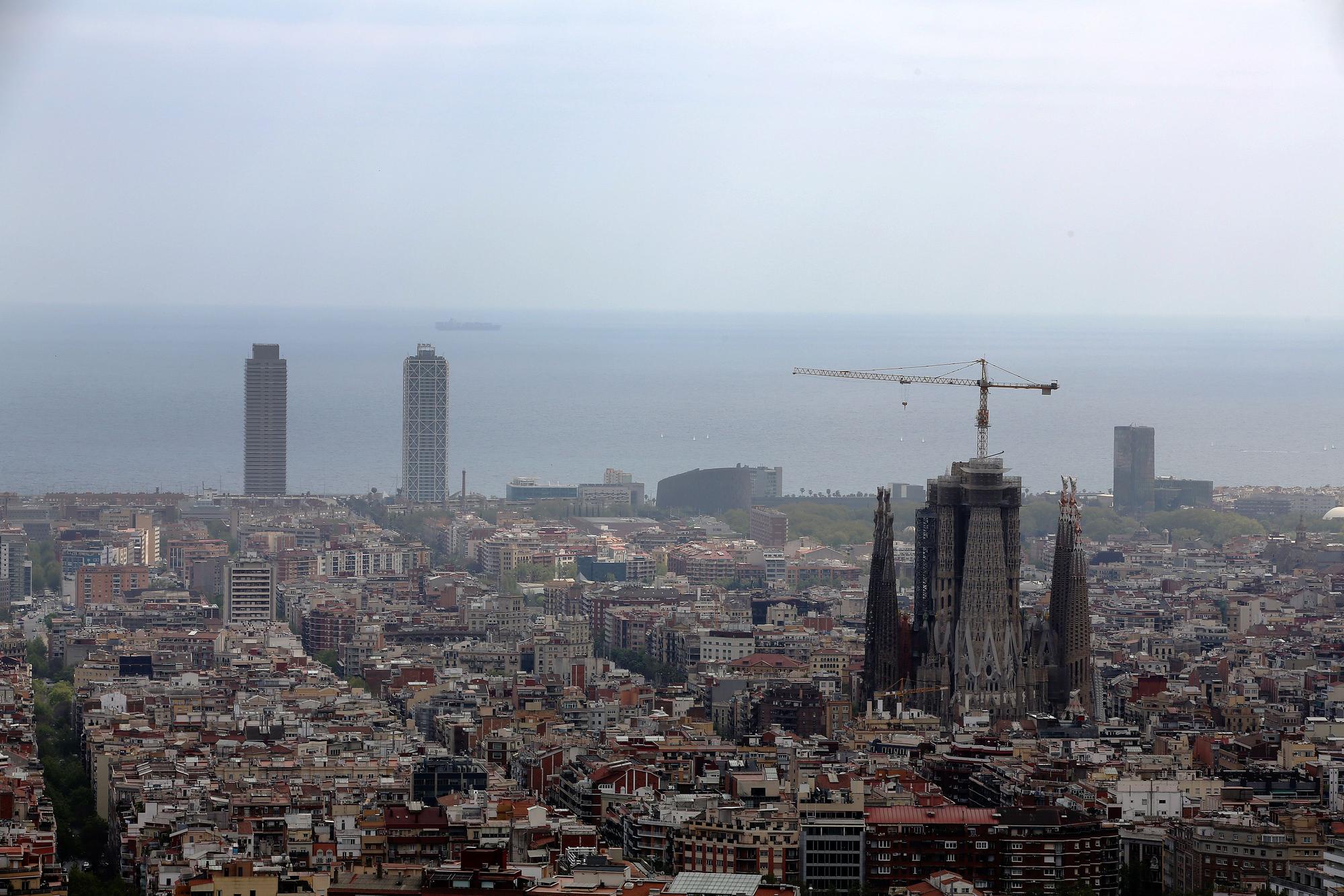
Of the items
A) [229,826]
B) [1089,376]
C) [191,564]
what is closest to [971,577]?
[229,826]

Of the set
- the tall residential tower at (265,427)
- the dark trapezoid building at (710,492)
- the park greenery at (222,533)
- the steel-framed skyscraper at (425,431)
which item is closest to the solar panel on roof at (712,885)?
the park greenery at (222,533)

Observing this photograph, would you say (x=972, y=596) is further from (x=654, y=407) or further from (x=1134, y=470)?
(x=654, y=407)

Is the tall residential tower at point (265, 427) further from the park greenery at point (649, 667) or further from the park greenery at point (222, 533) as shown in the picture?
the park greenery at point (649, 667)

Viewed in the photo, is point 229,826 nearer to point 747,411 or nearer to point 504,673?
point 504,673

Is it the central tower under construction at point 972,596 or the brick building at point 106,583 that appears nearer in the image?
Result: the central tower under construction at point 972,596

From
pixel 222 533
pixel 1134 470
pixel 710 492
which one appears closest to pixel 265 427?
pixel 710 492

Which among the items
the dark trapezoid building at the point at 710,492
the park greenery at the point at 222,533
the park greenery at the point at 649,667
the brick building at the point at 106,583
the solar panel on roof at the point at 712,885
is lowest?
the park greenery at the point at 649,667
